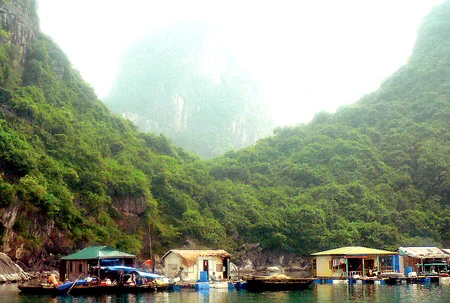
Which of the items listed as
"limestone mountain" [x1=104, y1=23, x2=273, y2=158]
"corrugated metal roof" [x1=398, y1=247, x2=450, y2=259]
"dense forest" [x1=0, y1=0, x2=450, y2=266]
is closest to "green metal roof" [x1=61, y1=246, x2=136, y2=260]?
"dense forest" [x1=0, y1=0, x2=450, y2=266]

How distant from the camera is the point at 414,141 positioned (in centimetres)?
8169

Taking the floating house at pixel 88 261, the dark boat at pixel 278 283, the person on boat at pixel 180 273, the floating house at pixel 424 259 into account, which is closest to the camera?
the dark boat at pixel 278 283

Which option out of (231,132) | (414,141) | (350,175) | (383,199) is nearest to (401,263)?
(383,199)

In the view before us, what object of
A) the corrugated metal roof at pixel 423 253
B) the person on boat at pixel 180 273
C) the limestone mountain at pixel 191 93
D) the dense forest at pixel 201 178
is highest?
the limestone mountain at pixel 191 93

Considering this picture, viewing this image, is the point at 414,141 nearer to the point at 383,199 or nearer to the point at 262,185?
the point at 383,199

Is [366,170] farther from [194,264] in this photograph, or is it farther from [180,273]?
[180,273]

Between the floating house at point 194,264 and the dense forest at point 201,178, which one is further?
the dense forest at point 201,178

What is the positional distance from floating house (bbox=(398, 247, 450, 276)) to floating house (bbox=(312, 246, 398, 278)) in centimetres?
169

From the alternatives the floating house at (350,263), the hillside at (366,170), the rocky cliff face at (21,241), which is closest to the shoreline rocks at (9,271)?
the rocky cliff face at (21,241)

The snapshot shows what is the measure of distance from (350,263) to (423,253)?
7.96m

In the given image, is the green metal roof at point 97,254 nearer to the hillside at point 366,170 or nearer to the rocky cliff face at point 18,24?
the hillside at point 366,170

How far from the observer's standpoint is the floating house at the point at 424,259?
49006 mm

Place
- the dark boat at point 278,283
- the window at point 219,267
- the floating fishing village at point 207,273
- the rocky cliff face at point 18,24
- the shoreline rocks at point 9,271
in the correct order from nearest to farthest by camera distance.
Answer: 1. the floating fishing village at point 207,273
2. the dark boat at point 278,283
3. the window at point 219,267
4. the shoreline rocks at point 9,271
5. the rocky cliff face at point 18,24

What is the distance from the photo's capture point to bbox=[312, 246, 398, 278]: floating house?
45.6 metres
